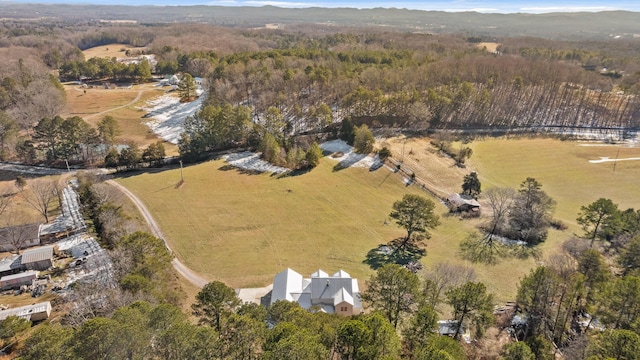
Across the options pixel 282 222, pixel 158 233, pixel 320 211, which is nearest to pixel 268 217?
pixel 282 222

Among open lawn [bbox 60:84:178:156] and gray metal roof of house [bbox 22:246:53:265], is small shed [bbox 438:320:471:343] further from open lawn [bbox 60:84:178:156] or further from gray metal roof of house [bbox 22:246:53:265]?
open lawn [bbox 60:84:178:156]

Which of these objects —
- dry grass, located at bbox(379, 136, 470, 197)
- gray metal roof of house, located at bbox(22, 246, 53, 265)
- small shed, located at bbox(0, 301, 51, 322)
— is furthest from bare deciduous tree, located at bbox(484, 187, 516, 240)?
gray metal roof of house, located at bbox(22, 246, 53, 265)

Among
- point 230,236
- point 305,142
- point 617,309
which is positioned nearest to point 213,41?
point 305,142

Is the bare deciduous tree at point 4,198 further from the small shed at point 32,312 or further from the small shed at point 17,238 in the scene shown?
the small shed at point 32,312

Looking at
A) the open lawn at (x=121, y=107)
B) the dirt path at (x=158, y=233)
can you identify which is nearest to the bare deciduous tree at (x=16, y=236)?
the dirt path at (x=158, y=233)

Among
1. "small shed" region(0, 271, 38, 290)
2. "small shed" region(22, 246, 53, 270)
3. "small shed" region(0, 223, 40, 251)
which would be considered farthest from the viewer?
"small shed" region(0, 223, 40, 251)

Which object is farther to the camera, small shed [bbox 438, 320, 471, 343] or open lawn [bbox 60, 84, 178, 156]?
open lawn [bbox 60, 84, 178, 156]
